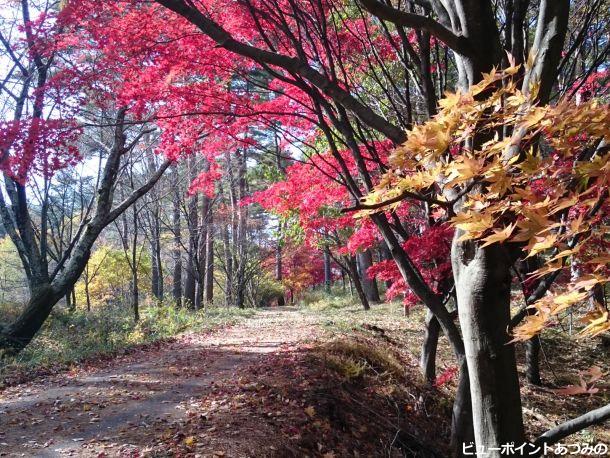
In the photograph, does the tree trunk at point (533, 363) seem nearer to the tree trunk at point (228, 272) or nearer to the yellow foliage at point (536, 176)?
the yellow foliage at point (536, 176)

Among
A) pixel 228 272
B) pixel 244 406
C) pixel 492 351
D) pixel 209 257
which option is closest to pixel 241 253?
pixel 228 272

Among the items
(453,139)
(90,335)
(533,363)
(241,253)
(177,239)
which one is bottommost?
(533,363)

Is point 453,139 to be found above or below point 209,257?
below

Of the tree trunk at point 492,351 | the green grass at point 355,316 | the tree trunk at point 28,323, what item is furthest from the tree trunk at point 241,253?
A: the tree trunk at point 492,351

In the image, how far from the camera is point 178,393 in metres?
4.81

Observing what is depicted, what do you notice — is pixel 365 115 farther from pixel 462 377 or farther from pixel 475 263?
pixel 462 377

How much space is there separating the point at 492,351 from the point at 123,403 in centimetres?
406

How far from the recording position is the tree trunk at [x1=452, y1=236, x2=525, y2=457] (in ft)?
6.32

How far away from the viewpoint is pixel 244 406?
4.20m

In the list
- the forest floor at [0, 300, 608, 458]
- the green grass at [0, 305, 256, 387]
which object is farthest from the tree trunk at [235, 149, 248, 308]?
the forest floor at [0, 300, 608, 458]

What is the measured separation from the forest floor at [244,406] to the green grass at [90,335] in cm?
60

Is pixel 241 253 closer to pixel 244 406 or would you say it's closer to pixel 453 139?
pixel 244 406

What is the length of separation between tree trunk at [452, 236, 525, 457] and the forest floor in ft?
6.72

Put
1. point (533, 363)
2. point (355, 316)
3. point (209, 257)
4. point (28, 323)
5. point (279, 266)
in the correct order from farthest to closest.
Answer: point (279, 266)
point (209, 257)
point (355, 316)
point (28, 323)
point (533, 363)
